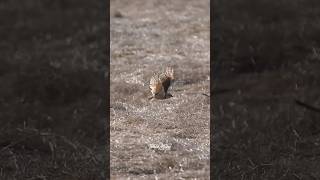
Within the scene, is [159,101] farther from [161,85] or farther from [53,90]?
[53,90]

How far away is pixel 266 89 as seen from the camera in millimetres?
15430

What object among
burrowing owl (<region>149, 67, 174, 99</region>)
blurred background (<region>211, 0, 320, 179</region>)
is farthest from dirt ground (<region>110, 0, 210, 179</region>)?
blurred background (<region>211, 0, 320, 179</region>)

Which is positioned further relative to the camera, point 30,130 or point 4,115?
point 4,115

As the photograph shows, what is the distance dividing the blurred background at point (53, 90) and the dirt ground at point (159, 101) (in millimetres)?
370

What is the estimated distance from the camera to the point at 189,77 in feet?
55.0

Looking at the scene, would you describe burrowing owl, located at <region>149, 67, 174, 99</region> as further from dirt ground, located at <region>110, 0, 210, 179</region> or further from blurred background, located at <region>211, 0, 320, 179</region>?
blurred background, located at <region>211, 0, 320, 179</region>

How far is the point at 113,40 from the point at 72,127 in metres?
7.42

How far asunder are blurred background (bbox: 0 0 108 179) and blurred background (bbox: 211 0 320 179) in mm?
2128

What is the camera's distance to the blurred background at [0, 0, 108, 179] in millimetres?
11320

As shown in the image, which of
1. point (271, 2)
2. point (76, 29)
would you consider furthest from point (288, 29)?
point (76, 29)

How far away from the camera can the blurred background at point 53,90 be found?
11320 mm

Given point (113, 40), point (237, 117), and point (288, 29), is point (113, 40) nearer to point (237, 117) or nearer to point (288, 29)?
point (288, 29)

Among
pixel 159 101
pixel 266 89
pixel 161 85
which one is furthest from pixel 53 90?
pixel 266 89

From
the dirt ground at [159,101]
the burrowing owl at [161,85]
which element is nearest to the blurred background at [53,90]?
the dirt ground at [159,101]
